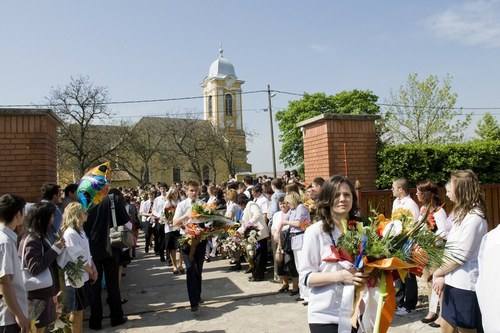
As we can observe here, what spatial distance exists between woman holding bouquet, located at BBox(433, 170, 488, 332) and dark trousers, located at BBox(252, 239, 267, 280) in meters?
5.02

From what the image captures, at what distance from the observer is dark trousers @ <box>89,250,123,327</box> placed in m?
5.81

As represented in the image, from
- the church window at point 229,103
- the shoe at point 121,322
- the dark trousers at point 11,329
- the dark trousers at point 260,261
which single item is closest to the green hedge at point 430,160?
the dark trousers at point 260,261

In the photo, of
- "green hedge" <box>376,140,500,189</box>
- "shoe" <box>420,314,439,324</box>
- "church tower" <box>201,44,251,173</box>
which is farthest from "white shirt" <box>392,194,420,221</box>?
"church tower" <box>201,44,251,173</box>

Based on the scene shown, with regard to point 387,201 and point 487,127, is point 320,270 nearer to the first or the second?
point 387,201

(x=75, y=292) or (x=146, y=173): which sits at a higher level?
(x=146, y=173)

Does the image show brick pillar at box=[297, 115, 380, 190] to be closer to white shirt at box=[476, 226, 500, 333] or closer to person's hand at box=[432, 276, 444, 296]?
person's hand at box=[432, 276, 444, 296]

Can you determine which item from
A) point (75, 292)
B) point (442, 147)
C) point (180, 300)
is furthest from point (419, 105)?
point (75, 292)

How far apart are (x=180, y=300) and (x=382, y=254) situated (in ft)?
17.4

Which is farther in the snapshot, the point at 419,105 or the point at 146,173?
the point at 146,173

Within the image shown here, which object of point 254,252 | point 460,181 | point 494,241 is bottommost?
point 254,252

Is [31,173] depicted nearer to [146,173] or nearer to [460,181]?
[460,181]

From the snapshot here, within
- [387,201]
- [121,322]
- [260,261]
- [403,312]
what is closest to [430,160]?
[387,201]

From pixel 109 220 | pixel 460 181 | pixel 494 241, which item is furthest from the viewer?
pixel 109 220

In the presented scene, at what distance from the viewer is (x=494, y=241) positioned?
1959 mm
